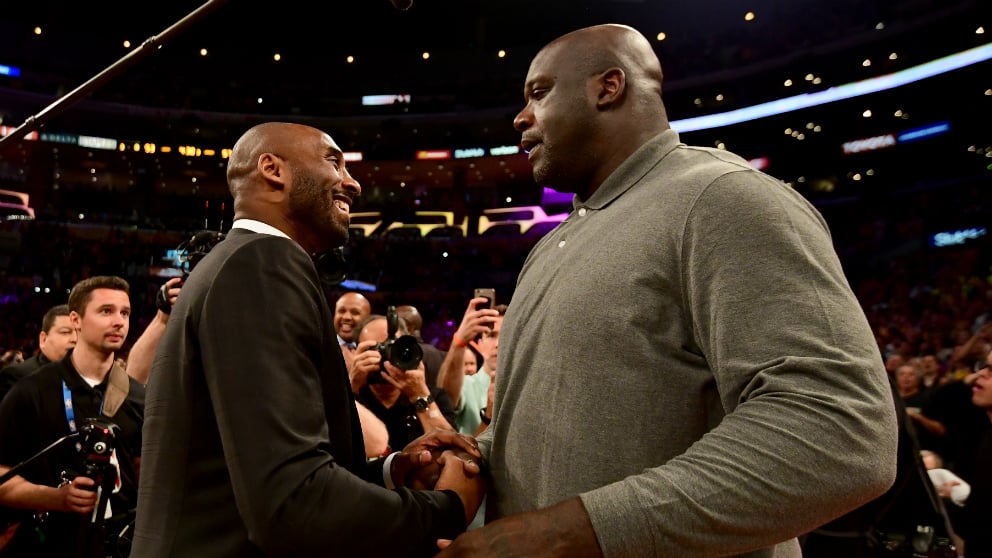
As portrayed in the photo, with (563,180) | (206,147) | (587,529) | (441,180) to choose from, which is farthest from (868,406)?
(441,180)

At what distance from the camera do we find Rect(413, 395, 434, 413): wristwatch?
3.63 metres

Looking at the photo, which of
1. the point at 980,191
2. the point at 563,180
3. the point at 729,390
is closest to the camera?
the point at 729,390

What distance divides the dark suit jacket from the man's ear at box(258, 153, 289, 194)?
26cm

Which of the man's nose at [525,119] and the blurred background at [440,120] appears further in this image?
the blurred background at [440,120]

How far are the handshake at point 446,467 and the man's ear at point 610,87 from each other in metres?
0.71

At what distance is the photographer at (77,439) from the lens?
335 centimetres

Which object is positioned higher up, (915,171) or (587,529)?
(915,171)

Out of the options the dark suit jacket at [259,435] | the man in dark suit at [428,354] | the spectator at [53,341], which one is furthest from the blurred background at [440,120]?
the dark suit jacket at [259,435]

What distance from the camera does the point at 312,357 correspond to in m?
1.58

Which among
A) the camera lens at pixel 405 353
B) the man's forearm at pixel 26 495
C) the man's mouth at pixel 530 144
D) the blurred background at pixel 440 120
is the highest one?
the blurred background at pixel 440 120

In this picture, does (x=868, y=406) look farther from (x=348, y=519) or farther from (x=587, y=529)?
(x=348, y=519)

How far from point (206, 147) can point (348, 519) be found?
2629 cm

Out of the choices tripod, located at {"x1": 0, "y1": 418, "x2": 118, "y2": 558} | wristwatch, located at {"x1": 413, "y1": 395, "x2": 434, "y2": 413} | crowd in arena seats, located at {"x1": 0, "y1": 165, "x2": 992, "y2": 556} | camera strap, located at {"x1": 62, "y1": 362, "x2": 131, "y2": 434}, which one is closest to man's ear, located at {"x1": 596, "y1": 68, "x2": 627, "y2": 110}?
crowd in arena seats, located at {"x1": 0, "y1": 165, "x2": 992, "y2": 556}

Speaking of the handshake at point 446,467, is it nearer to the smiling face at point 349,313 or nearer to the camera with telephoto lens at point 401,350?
the camera with telephoto lens at point 401,350
